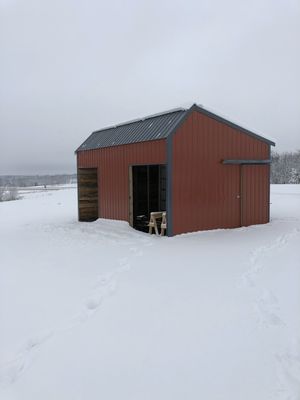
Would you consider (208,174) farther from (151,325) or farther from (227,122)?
(151,325)

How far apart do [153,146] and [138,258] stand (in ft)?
12.6

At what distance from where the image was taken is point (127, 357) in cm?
299

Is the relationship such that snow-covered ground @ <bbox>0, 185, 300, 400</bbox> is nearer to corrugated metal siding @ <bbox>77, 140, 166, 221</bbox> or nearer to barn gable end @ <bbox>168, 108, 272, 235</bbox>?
barn gable end @ <bbox>168, 108, 272, 235</bbox>

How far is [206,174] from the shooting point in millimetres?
9492

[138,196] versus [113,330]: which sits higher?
[138,196]

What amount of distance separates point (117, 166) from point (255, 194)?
4.80 meters

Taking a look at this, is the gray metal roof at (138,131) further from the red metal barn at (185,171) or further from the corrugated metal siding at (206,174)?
the corrugated metal siding at (206,174)

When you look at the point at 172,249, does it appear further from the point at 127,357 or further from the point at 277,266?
the point at 127,357

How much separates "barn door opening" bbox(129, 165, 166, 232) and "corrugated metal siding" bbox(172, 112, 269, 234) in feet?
7.88

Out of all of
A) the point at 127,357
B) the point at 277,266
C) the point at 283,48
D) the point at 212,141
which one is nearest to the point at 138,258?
the point at 277,266

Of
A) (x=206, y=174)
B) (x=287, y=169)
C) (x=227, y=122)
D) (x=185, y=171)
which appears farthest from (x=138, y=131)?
(x=287, y=169)

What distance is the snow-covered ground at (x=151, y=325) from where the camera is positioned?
2.62 metres

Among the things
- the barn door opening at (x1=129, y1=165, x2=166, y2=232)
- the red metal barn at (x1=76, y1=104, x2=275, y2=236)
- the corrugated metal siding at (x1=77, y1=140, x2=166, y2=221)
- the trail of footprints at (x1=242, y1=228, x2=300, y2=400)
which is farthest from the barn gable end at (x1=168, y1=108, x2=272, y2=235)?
the trail of footprints at (x1=242, y1=228, x2=300, y2=400)

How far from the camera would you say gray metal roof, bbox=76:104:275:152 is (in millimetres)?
9062
